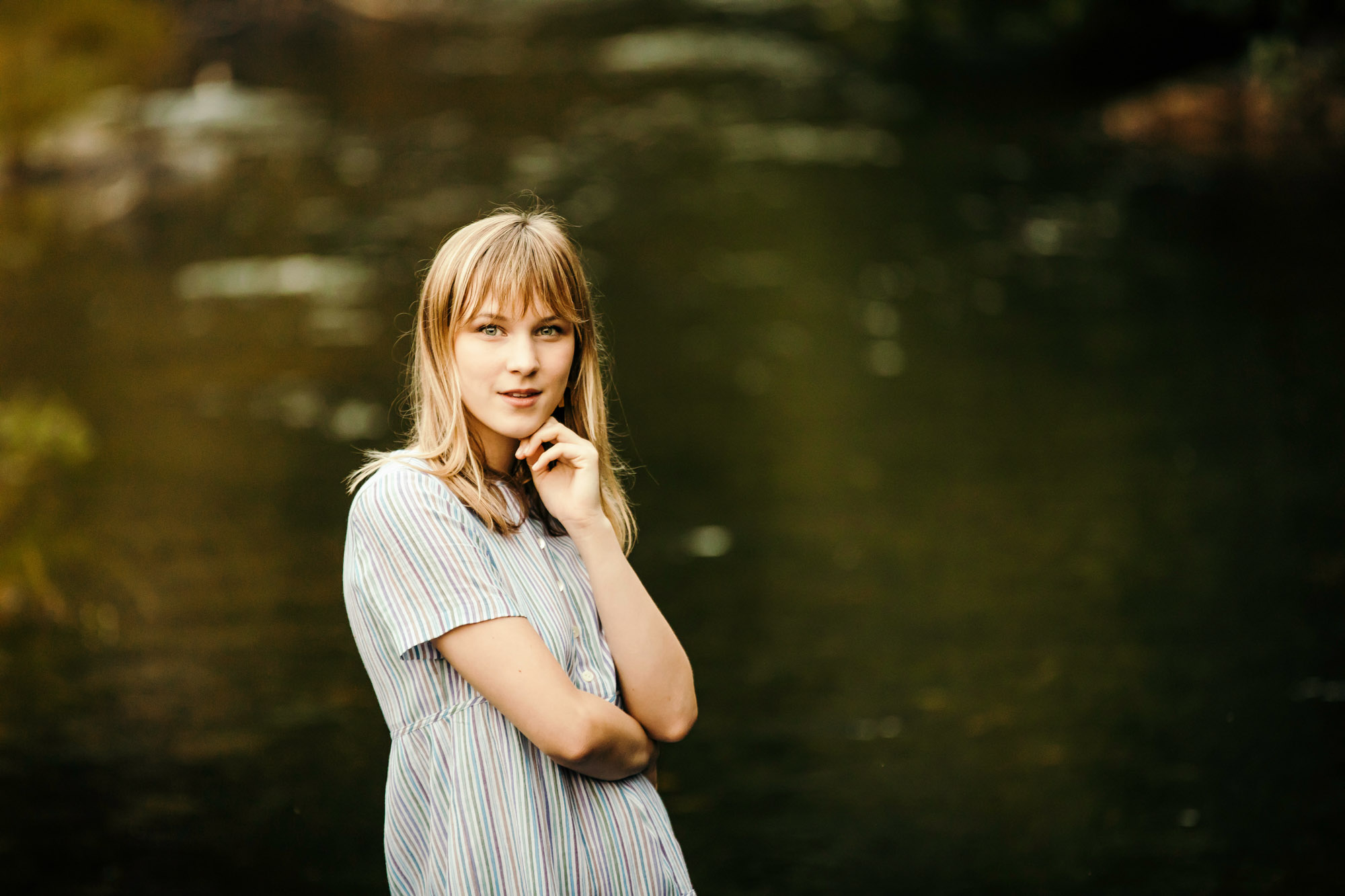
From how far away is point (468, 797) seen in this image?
1202 mm

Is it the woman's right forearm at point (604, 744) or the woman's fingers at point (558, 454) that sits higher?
the woman's fingers at point (558, 454)

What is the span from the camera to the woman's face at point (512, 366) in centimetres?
125

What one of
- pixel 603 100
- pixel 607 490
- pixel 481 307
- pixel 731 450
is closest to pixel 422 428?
pixel 481 307

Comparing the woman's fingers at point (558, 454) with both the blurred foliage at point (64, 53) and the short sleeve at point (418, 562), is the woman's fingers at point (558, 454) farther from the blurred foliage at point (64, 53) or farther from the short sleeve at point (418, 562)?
the blurred foliage at point (64, 53)

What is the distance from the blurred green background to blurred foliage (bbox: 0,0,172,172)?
0.03 metres

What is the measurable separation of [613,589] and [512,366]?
0.78 feet

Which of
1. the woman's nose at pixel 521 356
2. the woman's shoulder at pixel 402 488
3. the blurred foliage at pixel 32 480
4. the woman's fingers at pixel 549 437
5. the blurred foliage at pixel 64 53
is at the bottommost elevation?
the blurred foliage at pixel 32 480

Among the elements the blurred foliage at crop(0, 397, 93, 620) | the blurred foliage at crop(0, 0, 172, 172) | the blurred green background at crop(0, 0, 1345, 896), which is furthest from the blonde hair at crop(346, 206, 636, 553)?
the blurred foliage at crop(0, 0, 172, 172)

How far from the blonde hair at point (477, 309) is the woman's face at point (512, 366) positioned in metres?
0.01

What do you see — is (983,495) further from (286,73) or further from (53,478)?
(286,73)

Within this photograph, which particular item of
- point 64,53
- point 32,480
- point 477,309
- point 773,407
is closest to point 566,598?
point 477,309

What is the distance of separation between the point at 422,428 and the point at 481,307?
0.14 m

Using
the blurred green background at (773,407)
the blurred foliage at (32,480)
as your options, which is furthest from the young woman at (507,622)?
the blurred foliage at (32,480)

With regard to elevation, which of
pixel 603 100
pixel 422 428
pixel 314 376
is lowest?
pixel 314 376
